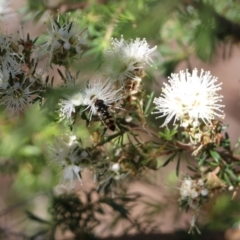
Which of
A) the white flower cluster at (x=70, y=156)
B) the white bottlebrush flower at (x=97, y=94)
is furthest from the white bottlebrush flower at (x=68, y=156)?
the white bottlebrush flower at (x=97, y=94)

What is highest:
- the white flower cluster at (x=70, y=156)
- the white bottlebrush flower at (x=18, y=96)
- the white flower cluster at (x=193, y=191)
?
the white bottlebrush flower at (x=18, y=96)

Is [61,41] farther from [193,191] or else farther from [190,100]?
[193,191]

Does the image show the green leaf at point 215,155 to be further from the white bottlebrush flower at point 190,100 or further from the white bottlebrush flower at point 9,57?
the white bottlebrush flower at point 9,57

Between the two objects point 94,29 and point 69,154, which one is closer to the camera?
point 69,154

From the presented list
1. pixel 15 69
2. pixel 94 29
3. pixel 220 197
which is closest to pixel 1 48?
pixel 15 69

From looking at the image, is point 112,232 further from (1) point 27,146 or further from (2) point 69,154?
(2) point 69,154
